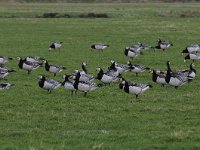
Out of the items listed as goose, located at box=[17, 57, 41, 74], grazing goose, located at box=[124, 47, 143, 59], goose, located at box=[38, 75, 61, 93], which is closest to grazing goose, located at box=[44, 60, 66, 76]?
goose, located at box=[17, 57, 41, 74]

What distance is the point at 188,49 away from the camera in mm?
37156

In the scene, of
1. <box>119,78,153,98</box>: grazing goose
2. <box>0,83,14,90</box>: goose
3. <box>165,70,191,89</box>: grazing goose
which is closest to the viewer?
<box>119,78,153,98</box>: grazing goose

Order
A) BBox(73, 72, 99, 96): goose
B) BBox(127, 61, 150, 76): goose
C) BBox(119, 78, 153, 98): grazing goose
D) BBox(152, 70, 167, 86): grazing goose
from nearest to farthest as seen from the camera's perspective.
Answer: BBox(119, 78, 153, 98): grazing goose
BBox(73, 72, 99, 96): goose
BBox(152, 70, 167, 86): grazing goose
BBox(127, 61, 150, 76): goose

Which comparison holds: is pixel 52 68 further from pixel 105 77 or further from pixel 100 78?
pixel 105 77

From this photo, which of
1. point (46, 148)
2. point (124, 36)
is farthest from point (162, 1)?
point (46, 148)

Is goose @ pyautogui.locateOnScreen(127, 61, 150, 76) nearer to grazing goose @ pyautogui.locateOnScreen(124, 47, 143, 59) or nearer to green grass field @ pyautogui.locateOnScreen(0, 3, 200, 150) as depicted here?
green grass field @ pyautogui.locateOnScreen(0, 3, 200, 150)

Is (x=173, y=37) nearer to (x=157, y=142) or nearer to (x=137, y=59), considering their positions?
(x=137, y=59)

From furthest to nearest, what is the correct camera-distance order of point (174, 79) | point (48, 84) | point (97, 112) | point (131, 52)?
point (131, 52) → point (174, 79) → point (48, 84) → point (97, 112)

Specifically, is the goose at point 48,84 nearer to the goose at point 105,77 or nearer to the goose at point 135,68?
the goose at point 105,77

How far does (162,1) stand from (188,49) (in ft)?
281

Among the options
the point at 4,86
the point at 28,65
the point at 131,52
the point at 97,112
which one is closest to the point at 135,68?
the point at 28,65

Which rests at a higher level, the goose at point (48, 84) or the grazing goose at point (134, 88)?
the grazing goose at point (134, 88)

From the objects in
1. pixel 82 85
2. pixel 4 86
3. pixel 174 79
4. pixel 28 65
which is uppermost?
pixel 82 85

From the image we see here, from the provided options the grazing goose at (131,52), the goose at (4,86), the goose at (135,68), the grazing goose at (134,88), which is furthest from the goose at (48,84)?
the grazing goose at (131,52)
